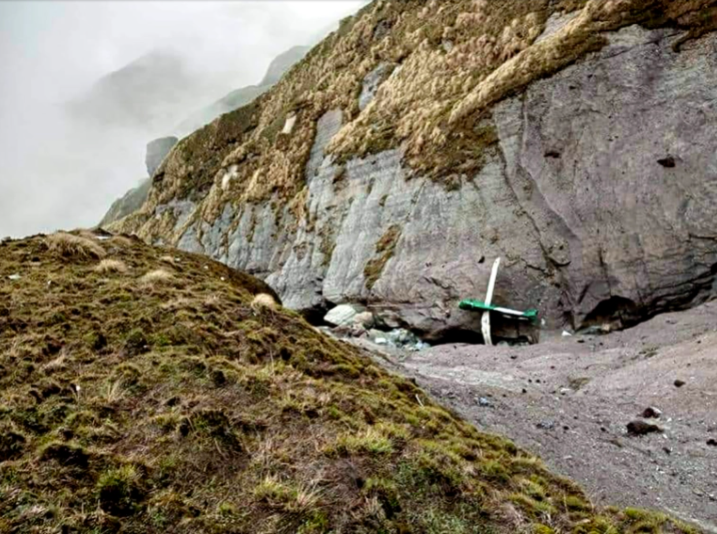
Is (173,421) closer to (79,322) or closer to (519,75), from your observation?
(79,322)

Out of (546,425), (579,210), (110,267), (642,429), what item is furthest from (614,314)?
(110,267)

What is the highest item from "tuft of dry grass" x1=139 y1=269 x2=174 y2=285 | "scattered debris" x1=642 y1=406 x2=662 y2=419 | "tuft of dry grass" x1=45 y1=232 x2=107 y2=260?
"tuft of dry grass" x1=45 y1=232 x2=107 y2=260

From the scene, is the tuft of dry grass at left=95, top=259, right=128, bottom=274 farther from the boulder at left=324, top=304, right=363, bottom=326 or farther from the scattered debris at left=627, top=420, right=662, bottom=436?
the boulder at left=324, top=304, right=363, bottom=326

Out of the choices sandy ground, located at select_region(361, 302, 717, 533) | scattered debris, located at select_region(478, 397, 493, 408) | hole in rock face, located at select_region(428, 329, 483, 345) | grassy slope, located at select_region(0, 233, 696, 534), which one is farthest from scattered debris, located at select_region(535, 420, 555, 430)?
hole in rock face, located at select_region(428, 329, 483, 345)

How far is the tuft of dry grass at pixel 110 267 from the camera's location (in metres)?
15.4

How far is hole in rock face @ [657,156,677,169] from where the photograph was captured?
25.0 meters

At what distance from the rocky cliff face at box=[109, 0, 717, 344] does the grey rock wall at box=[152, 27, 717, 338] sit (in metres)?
0.07

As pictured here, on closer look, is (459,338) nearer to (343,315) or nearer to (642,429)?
(343,315)

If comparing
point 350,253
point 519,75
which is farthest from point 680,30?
point 350,253

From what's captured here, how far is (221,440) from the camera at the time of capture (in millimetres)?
8039

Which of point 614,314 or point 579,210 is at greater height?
point 579,210

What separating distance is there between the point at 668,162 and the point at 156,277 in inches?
897

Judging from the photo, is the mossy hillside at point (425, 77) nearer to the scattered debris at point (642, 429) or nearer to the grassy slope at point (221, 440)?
the scattered debris at point (642, 429)

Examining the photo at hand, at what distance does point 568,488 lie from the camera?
31.5ft
